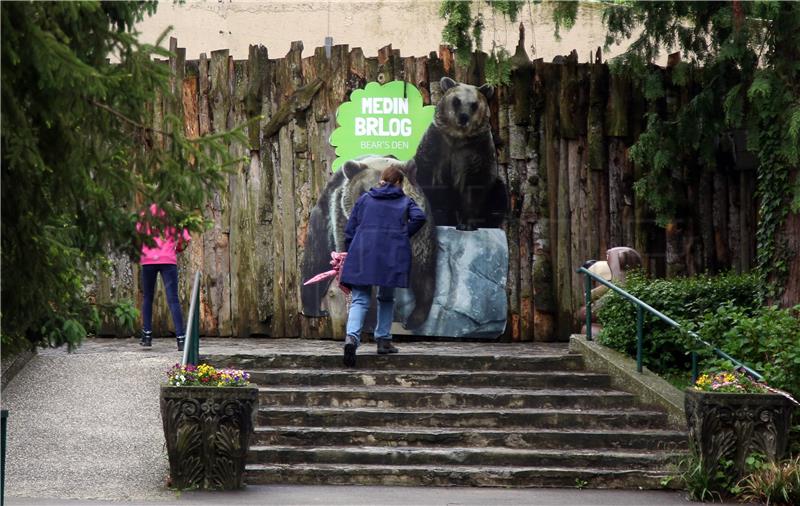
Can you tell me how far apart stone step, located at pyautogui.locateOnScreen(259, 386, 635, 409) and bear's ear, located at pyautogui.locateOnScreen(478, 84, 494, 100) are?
4272 millimetres

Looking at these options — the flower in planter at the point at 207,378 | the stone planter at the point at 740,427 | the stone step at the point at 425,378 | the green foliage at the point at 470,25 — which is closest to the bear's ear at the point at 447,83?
the green foliage at the point at 470,25

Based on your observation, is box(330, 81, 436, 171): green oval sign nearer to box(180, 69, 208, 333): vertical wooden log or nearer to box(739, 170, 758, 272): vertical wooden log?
box(180, 69, 208, 333): vertical wooden log

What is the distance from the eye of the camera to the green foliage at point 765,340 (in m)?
10.0

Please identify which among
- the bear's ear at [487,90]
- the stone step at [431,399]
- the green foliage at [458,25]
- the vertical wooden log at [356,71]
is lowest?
the stone step at [431,399]

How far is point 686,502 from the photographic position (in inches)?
382

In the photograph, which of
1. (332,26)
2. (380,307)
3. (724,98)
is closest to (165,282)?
(380,307)

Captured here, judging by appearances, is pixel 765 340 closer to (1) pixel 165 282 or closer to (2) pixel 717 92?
(2) pixel 717 92

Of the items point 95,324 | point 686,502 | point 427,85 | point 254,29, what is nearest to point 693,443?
point 686,502

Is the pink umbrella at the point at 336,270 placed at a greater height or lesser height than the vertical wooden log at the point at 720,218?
lesser

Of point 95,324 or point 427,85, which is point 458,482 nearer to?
point 95,324

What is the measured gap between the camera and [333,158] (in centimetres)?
1472

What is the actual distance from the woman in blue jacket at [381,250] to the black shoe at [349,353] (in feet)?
0.04

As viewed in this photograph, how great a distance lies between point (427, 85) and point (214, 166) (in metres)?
8.97

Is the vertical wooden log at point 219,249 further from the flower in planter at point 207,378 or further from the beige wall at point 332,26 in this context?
the flower in planter at point 207,378
